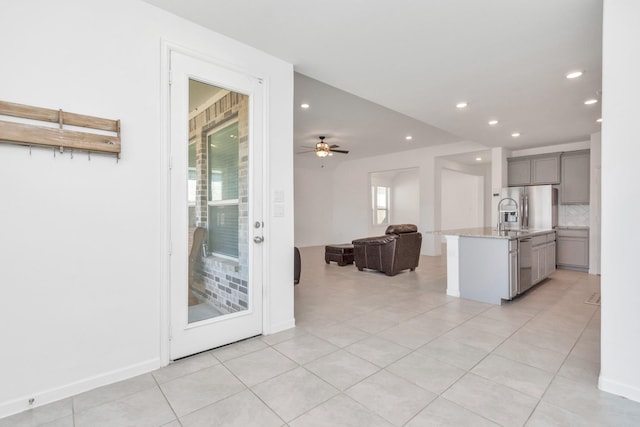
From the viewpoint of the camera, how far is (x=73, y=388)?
6.46 feet

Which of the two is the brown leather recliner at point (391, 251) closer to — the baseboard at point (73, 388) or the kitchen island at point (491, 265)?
the kitchen island at point (491, 265)

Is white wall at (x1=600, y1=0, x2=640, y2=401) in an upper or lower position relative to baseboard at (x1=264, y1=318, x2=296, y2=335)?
upper

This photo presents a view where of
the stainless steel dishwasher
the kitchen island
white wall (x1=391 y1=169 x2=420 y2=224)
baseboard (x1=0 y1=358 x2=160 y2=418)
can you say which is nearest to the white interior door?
baseboard (x1=0 y1=358 x2=160 y2=418)

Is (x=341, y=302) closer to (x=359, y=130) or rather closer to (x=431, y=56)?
(x=431, y=56)

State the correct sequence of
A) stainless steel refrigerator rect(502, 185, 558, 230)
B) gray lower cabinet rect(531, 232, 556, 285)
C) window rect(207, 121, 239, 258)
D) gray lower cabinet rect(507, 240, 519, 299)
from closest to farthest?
window rect(207, 121, 239, 258) → gray lower cabinet rect(507, 240, 519, 299) → gray lower cabinet rect(531, 232, 556, 285) → stainless steel refrigerator rect(502, 185, 558, 230)

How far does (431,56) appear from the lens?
117 inches

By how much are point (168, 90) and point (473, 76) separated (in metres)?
3.04

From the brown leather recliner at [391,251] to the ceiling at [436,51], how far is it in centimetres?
202

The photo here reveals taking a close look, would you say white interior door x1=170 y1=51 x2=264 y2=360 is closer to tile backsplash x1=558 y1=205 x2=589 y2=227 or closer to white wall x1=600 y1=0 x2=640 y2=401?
white wall x1=600 y1=0 x2=640 y2=401

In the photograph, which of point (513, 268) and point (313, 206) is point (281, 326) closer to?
point (513, 268)

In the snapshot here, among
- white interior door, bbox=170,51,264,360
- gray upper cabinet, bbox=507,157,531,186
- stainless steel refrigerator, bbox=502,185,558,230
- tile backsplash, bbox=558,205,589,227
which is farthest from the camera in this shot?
gray upper cabinet, bbox=507,157,531,186

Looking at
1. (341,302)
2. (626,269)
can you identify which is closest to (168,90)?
(341,302)

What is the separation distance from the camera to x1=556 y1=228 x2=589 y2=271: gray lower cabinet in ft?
19.9

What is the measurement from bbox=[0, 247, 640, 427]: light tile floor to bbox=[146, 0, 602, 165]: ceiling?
2.63 m
